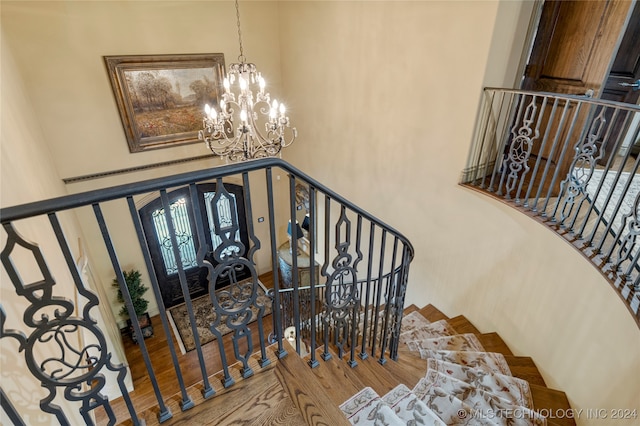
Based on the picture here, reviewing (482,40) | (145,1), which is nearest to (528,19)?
(482,40)

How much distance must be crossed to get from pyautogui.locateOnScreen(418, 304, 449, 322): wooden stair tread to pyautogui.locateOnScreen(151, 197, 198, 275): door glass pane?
3.56 meters

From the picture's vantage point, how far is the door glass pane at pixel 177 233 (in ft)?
18.1

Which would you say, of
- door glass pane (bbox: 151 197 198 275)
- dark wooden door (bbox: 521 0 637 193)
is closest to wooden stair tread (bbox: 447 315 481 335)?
dark wooden door (bbox: 521 0 637 193)

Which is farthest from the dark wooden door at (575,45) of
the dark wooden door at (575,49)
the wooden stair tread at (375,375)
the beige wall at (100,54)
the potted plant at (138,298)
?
the potted plant at (138,298)

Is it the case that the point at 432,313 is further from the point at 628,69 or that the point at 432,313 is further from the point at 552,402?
the point at 628,69

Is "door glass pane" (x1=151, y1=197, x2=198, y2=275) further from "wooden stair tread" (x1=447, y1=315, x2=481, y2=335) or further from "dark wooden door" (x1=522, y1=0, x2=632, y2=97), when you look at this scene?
"dark wooden door" (x1=522, y1=0, x2=632, y2=97)

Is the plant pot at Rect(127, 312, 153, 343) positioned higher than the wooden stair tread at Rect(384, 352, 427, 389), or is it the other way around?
the wooden stair tread at Rect(384, 352, 427, 389)

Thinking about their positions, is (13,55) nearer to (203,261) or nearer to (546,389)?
(203,261)

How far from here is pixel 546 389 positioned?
265 centimetres

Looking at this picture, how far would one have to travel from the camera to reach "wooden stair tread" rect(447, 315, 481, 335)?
3.56 meters

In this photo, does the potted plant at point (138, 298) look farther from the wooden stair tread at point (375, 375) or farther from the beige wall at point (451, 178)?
the wooden stair tread at point (375, 375)

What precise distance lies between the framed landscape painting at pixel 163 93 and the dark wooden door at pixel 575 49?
163 inches

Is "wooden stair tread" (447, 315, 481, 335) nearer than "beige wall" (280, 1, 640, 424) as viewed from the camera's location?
No

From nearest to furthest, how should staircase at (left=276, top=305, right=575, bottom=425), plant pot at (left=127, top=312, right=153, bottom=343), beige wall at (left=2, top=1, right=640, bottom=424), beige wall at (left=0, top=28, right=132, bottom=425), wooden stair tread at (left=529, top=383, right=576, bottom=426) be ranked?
1. beige wall at (left=0, top=28, right=132, bottom=425)
2. staircase at (left=276, top=305, right=575, bottom=425)
3. wooden stair tread at (left=529, top=383, right=576, bottom=426)
4. beige wall at (left=2, top=1, right=640, bottom=424)
5. plant pot at (left=127, top=312, right=153, bottom=343)
